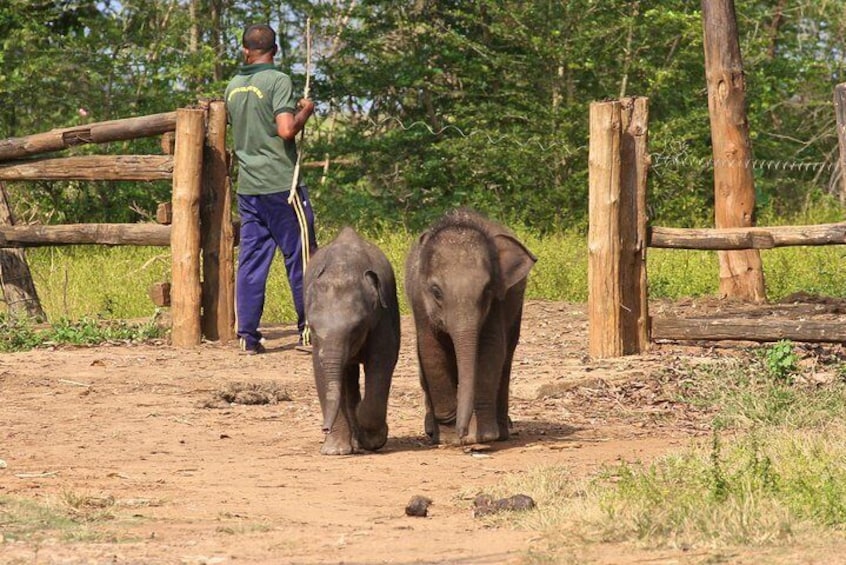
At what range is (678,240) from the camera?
1181 centimetres

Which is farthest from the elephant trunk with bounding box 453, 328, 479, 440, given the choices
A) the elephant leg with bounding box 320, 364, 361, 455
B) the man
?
the man

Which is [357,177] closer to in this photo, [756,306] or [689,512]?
[756,306]

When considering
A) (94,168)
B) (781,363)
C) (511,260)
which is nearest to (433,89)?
(94,168)

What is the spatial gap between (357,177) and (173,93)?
10.0 ft

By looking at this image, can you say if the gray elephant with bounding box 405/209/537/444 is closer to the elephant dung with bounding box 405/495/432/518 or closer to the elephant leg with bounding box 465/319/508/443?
the elephant leg with bounding box 465/319/508/443

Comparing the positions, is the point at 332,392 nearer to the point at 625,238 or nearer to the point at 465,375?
the point at 465,375

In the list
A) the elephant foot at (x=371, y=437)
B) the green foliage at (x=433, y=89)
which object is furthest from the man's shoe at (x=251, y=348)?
the green foliage at (x=433, y=89)

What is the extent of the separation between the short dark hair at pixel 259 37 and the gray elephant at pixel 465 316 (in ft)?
13.1

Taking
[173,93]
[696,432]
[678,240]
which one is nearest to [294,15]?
[173,93]

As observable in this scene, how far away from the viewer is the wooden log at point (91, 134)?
13.6 meters

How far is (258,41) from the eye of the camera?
41.0 ft

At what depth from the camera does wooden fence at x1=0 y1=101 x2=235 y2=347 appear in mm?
13227

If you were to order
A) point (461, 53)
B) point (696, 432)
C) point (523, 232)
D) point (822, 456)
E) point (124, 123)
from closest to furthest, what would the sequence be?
1. point (822, 456)
2. point (696, 432)
3. point (124, 123)
4. point (523, 232)
5. point (461, 53)

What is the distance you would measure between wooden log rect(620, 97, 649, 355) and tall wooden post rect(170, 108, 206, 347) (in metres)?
3.68
